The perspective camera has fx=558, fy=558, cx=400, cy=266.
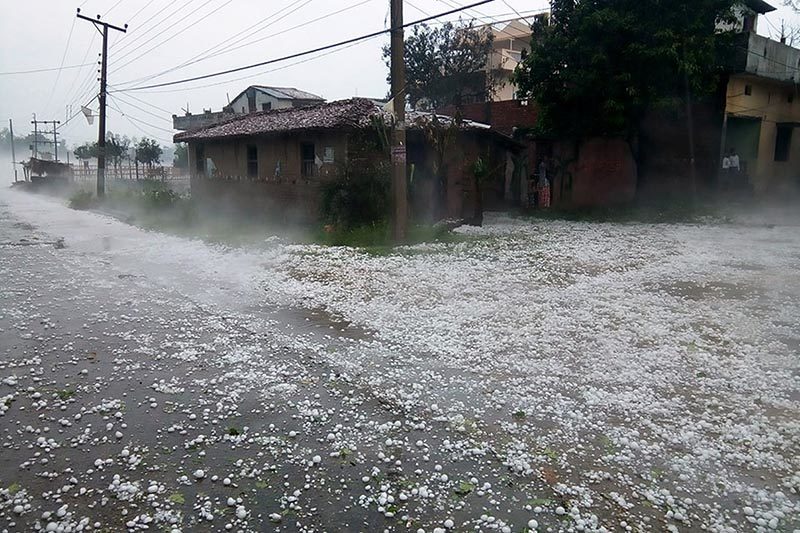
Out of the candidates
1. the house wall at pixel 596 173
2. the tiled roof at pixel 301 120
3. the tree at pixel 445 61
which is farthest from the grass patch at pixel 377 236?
the tree at pixel 445 61

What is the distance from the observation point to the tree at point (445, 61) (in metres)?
28.7

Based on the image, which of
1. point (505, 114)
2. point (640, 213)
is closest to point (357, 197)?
point (640, 213)

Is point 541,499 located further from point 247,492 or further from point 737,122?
point 737,122

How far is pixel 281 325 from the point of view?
6.94m

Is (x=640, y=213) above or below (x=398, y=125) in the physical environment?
below

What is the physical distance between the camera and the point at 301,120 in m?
16.9

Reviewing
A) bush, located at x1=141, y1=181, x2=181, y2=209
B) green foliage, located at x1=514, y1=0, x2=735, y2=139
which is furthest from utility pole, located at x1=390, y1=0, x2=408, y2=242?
bush, located at x1=141, y1=181, x2=181, y2=209

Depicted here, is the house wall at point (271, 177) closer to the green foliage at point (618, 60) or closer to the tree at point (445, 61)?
the green foliage at point (618, 60)

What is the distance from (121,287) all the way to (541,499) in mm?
8129

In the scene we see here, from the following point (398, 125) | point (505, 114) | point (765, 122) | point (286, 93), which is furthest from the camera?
point (286, 93)

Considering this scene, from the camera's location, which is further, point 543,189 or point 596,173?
point 543,189

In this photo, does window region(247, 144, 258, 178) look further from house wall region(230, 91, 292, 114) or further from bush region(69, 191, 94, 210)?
house wall region(230, 91, 292, 114)

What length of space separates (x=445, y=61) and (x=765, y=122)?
50.3ft

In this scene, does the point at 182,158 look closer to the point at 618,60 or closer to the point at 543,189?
the point at 543,189
